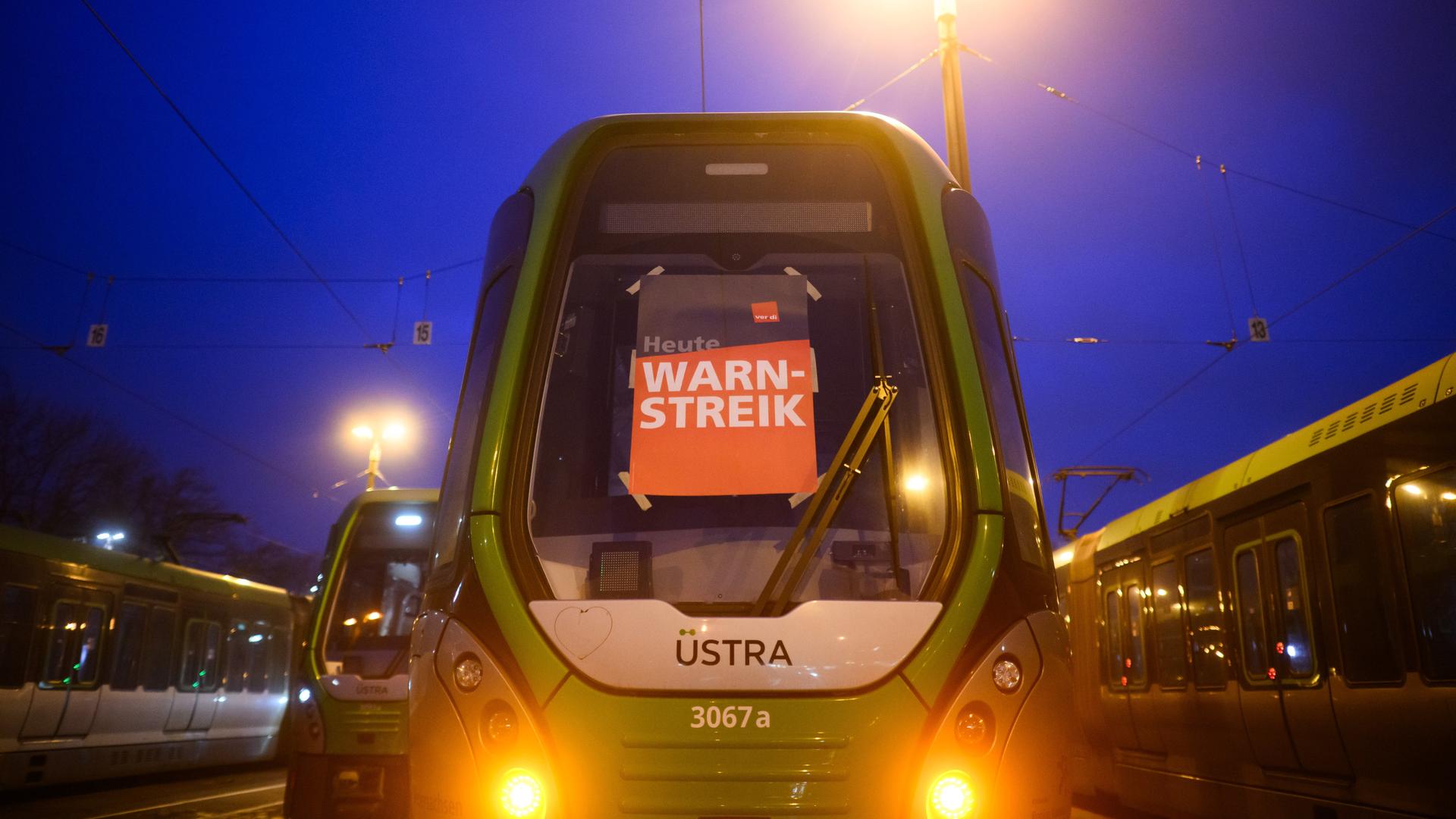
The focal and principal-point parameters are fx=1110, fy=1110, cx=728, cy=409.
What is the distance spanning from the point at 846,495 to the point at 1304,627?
5.16 metres

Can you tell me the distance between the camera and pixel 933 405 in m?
3.53

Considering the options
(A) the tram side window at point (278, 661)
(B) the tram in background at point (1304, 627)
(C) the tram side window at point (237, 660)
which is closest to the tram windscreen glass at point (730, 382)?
(B) the tram in background at point (1304, 627)

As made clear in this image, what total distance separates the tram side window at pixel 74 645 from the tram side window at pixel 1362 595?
510 inches


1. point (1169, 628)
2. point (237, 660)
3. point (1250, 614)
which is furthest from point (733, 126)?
point (237, 660)

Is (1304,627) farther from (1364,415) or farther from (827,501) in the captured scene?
(827,501)

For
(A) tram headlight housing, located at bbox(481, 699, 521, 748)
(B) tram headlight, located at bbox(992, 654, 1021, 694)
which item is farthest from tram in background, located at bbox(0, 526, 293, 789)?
(B) tram headlight, located at bbox(992, 654, 1021, 694)

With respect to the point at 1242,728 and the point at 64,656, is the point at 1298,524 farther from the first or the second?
the point at 64,656

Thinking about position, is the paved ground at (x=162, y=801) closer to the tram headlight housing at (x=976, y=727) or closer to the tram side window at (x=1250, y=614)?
the tram side window at (x=1250, y=614)

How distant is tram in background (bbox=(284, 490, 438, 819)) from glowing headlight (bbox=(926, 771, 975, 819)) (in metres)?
5.17

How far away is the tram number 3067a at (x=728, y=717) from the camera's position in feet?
9.85

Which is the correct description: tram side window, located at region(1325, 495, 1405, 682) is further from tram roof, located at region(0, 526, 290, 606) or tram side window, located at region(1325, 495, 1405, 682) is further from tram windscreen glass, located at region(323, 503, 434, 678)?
tram roof, located at region(0, 526, 290, 606)

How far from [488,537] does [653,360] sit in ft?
2.82

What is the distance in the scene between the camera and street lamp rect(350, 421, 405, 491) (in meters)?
24.1

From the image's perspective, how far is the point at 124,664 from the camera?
1430cm
